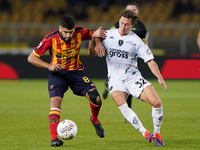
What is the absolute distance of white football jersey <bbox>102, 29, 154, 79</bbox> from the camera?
586 cm

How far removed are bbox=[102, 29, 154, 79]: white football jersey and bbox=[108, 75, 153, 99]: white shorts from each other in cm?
8

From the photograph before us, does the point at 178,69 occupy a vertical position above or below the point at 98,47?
below

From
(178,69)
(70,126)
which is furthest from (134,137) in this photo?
(178,69)

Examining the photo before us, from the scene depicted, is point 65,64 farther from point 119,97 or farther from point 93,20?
point 93,20

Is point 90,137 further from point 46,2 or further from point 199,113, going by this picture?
point 46,2

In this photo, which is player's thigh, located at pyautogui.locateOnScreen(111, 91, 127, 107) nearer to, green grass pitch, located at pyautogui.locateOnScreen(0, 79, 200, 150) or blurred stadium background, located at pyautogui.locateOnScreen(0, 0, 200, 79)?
green grass pitch, located at pyautogui.locateOnScreen(0, 79, 200, 150)

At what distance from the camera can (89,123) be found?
7.75 metres

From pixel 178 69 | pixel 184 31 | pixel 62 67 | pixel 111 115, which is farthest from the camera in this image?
pixel 184 31

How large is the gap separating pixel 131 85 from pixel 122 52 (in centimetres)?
51

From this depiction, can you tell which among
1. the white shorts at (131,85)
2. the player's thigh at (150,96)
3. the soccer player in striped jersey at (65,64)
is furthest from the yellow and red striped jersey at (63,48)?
the player's thigh at (150,96)

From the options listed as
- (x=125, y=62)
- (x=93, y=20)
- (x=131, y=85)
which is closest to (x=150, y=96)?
(x=131, y=85)

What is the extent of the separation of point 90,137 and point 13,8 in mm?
17886

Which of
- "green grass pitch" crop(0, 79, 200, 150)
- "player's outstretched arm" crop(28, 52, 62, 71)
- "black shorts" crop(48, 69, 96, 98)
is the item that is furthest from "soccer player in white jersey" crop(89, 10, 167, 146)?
"player's outstretched arm" crop(28, 52, 62, 71)

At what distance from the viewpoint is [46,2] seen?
23281mm
